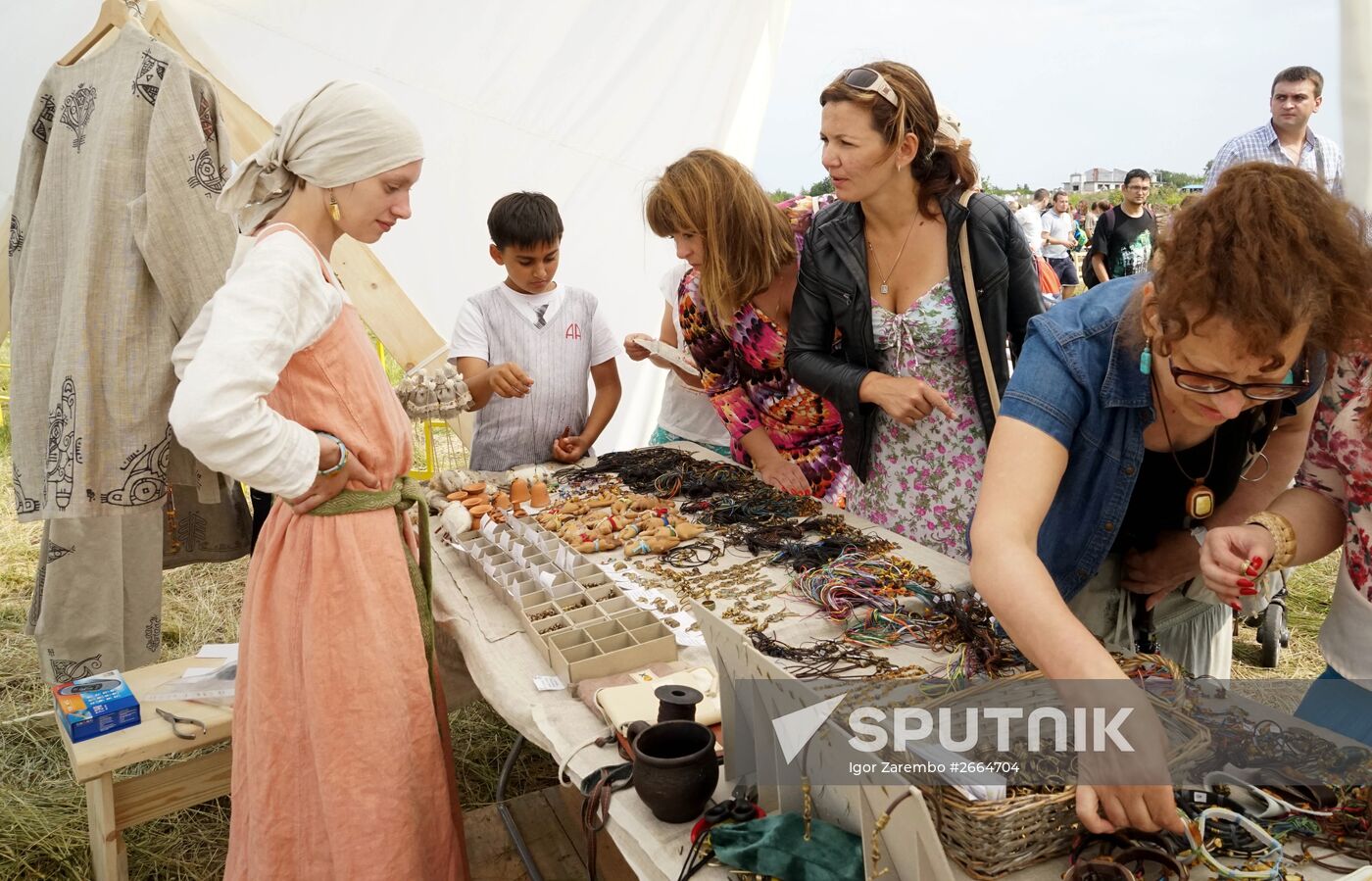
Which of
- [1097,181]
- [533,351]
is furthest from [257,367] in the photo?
[1097,181]

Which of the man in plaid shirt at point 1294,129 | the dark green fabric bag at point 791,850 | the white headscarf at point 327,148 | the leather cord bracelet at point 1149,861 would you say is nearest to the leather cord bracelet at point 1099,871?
the leather cord bracelet at point 1149,861

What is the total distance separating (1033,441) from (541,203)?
2.32 metres

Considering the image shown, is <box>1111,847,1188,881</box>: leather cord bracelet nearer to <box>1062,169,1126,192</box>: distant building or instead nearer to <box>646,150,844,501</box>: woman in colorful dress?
<box>646,150,844,501</box>: woman in colorful dress

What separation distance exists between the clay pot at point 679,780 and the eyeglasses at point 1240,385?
0.91 meters

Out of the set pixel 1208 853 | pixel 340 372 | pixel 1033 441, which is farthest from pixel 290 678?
pixel 1208 853

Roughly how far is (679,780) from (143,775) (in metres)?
1.74

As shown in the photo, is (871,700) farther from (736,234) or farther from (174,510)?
(174,510)

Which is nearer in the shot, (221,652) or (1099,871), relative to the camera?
(1099,871)

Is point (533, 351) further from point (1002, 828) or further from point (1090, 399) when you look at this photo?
point (1002, 828)

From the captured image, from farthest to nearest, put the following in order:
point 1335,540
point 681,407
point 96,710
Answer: point 681,407
point 96,710
point 1335,540

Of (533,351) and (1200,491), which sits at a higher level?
(533,351)

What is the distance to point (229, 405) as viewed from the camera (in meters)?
1.48

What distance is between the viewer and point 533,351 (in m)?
3.51

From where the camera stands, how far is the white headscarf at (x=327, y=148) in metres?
1.74
